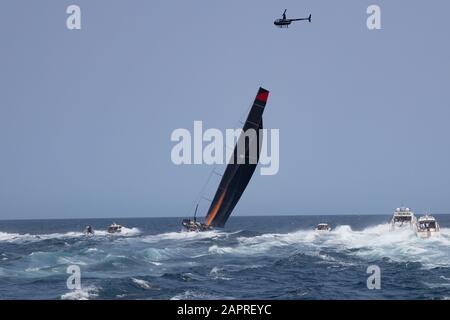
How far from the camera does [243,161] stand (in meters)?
80.4

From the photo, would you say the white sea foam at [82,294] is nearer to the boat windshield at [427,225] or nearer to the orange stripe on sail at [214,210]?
the boat windshield at [427,225]

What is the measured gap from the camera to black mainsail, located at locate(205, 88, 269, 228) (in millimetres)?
80750

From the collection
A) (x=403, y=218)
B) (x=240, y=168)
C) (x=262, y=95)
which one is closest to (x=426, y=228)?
(x=403, y=218)

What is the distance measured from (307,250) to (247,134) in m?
28.5

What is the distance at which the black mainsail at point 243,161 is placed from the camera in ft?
265

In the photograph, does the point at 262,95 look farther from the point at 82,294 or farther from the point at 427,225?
the point at 82,294

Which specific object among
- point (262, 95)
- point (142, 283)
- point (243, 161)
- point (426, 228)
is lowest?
point (142, 283)

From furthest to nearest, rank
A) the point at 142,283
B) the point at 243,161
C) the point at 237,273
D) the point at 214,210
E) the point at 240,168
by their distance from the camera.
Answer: the point at 214,210, the point at 240,168, the point at 243,161, the point at 237,273, the point at 142,283

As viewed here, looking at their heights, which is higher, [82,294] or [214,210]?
[214,210]

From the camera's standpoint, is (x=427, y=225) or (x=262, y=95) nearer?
(x=427, y=225)

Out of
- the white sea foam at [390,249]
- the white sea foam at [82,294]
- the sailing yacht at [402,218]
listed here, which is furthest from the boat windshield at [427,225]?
the white sea foam at [82,294]

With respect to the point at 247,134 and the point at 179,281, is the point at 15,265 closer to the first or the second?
the point at 179,281

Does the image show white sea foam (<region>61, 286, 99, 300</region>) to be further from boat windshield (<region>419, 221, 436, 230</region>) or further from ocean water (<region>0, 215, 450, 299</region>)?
boat windshield (<region>419, 221, 436, 230</region>)
